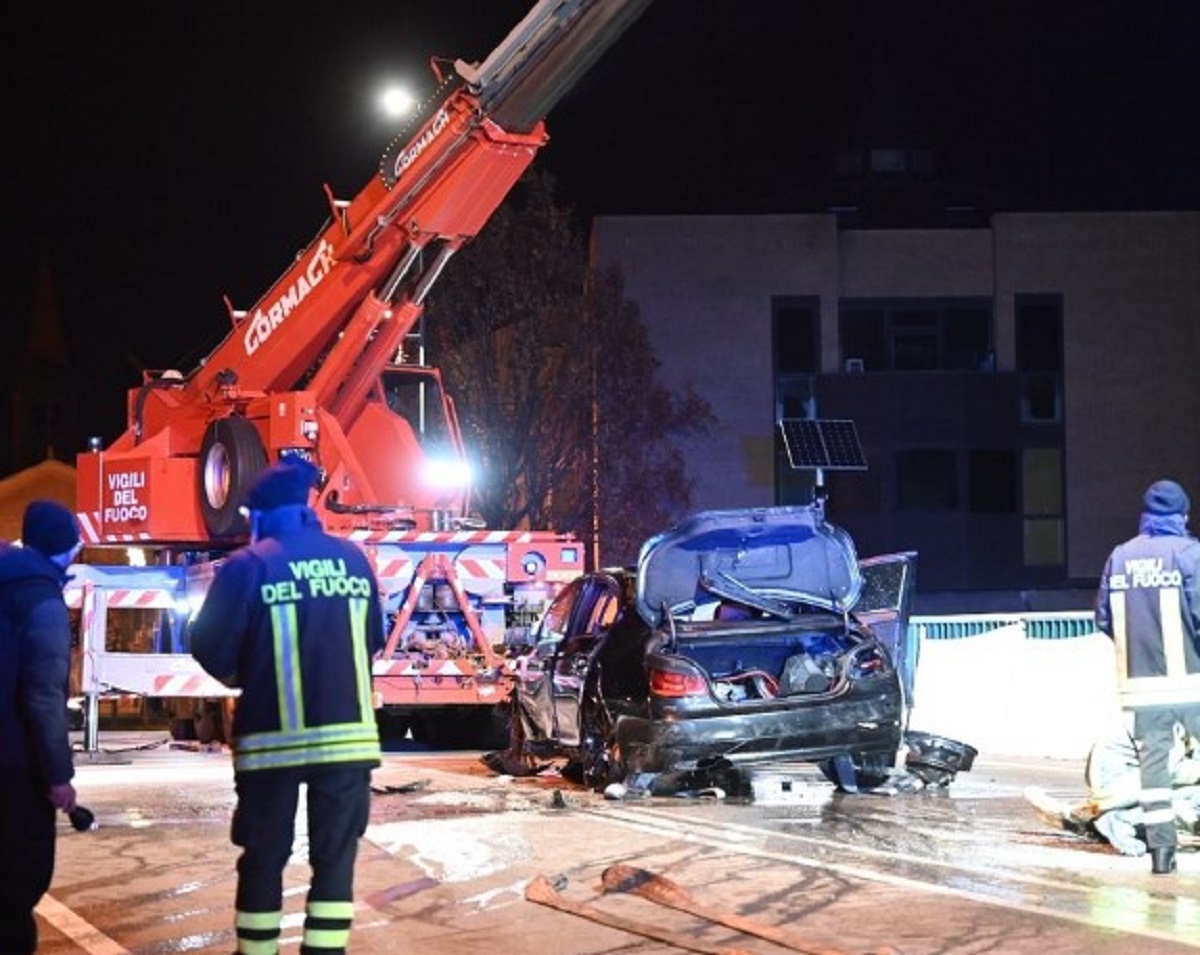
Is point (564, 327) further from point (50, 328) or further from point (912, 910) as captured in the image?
point (50, 328)

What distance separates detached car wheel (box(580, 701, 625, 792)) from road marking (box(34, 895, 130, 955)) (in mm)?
4517

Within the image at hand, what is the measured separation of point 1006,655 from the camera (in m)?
19.2

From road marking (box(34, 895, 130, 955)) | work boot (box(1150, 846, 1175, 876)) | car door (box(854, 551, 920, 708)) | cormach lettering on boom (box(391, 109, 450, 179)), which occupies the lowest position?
road marking (box(34, 895, 130, 955))

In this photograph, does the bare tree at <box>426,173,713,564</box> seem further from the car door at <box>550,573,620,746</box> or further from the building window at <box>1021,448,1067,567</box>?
the car door at <box>550,573,620,746</box>

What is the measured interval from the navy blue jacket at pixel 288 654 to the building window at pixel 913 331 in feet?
125

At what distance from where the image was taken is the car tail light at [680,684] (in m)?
12.3

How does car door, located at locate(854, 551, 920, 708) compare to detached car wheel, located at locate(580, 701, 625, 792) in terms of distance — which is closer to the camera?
detached car wheel, located at locate(580, 701, 625, 792)

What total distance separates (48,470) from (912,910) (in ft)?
150

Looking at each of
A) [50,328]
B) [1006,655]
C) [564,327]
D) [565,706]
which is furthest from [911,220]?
[50,328]

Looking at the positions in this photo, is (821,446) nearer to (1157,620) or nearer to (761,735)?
(761,735)

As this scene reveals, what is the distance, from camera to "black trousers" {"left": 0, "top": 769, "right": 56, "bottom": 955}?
6.23 metres

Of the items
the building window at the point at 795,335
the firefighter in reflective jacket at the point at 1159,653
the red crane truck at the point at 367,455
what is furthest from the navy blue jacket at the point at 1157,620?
the building window at the point at 795,335

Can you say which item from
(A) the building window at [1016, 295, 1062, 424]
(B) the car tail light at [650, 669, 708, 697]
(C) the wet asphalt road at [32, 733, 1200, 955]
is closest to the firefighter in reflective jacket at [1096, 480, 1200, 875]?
(C) the wet asphalt road at [32, 733, 1200, 955]

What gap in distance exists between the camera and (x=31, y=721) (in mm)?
6465
